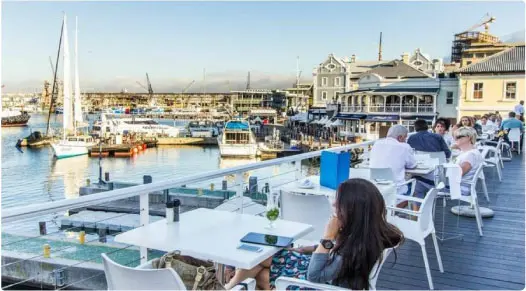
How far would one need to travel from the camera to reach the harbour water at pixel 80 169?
29.6 meters

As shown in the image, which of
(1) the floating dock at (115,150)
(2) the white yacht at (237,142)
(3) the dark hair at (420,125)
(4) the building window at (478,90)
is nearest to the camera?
(3) the dark hair at (420,125)

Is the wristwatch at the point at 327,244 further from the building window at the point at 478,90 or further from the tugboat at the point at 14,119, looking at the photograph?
the tugboat at the point at 14,119

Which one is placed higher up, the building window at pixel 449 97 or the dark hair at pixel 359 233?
the building window at pixel 449 97

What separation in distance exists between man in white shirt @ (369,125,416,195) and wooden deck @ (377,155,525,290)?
0.88m

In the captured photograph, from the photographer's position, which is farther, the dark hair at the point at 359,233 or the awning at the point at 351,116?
the awning at the point at 351,116

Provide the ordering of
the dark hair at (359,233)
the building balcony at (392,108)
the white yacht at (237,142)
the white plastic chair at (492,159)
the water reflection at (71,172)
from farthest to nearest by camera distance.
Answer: the white yacht at (237,142)
the building balcony at (392,108)
the water reflection at (71,172)
the white plastic chair at (492,159)
the dark hair at (359,233)

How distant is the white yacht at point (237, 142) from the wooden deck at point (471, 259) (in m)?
38.7

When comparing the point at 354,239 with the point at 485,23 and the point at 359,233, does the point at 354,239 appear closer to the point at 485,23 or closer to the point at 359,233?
the point at 359,233

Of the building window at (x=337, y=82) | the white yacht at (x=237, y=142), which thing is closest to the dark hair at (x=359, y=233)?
the white yacht at (x=237, y=142)

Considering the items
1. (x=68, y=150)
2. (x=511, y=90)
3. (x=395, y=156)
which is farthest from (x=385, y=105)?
(x=395, y=156)

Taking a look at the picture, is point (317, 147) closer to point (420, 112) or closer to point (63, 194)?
point (420, 112)

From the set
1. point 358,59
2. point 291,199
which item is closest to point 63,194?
point 291,199

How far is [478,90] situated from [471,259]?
34.1m

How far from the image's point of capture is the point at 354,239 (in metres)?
2.28
